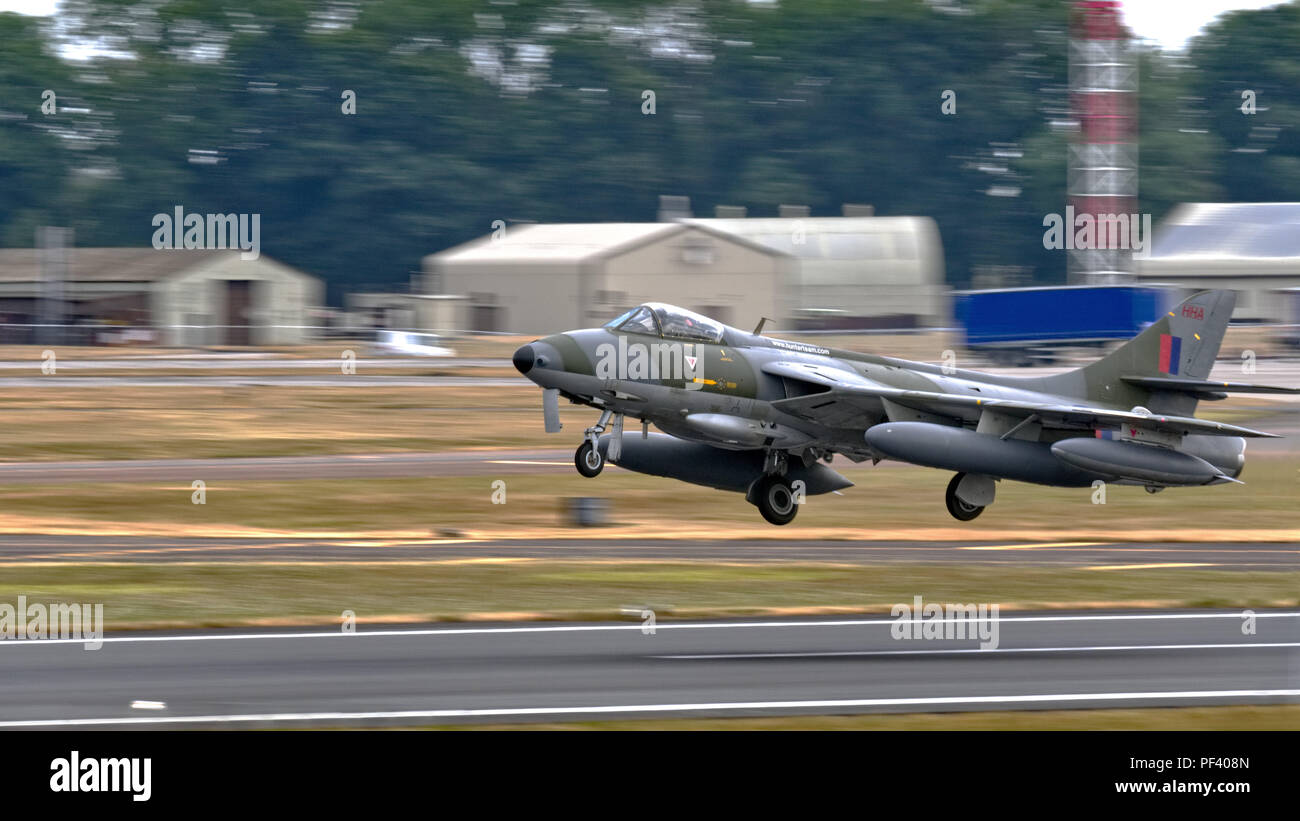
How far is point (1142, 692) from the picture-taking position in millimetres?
14703

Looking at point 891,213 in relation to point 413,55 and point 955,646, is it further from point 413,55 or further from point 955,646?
point 955,646

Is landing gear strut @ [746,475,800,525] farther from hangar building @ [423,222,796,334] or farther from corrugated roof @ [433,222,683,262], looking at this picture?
corrugated roof @ [433,222,683,262]

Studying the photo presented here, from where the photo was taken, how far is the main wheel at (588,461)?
23.4m

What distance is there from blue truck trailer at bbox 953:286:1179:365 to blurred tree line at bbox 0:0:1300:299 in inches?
1508

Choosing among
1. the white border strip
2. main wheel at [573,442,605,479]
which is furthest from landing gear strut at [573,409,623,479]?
the white border strip

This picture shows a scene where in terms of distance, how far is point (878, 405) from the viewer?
25297 mm

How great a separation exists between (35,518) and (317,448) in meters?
11.7

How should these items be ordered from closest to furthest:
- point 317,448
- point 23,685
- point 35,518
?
point 23,685, point 35,518, point 317,448

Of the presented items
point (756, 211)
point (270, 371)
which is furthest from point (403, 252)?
point (270, 371)

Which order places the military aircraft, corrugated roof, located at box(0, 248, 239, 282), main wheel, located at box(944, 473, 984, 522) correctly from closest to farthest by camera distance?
the military aircraft < main wheel, located at box(944, 473, 984, 522) < corrugated roof, located at box(0, 248, 239, 282)

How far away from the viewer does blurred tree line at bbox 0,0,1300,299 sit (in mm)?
103250

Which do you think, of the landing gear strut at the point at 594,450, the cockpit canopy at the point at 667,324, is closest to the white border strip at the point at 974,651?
the landing gear strut at the point at 594,450

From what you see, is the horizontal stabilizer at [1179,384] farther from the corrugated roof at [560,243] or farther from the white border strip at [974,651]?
the corrugated roof at [560,243]

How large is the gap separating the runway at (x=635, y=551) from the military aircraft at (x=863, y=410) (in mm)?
1197
